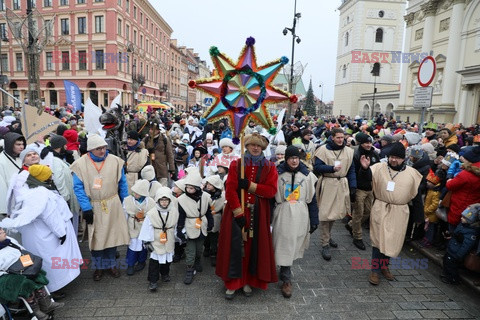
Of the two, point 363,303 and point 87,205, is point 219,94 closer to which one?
point 87,205

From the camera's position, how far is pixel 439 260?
A: 484 cm

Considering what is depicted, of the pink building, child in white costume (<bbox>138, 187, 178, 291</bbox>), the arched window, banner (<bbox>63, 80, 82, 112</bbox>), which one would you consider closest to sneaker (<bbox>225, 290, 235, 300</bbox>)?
child in white costume (<bbox>138, 187, 178, 291</bbox>)

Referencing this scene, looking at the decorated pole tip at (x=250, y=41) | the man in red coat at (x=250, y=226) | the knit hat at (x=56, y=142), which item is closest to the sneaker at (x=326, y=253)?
the man in red coat at (x=250, y=226)

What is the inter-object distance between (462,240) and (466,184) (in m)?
0.76

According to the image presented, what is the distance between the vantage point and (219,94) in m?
3.53

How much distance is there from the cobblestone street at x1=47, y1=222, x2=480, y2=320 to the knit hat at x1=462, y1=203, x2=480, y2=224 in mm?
1003

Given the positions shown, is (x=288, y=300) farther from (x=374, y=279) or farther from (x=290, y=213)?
(x=374, y=279)

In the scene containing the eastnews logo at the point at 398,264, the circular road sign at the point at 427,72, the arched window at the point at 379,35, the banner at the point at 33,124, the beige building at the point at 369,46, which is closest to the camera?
the eastnews logo at the point at 398,264

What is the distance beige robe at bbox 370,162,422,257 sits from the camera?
13.8 feet

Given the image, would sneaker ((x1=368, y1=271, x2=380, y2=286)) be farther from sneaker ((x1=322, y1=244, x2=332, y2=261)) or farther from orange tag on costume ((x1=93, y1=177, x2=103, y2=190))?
orange tag on costume ((x1=93, y1=177, x2=103, y2=190))

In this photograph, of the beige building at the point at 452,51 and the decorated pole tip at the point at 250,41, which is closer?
the decorated pole tip at the point at 250,41

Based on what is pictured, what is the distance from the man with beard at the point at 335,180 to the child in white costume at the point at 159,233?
2498mm

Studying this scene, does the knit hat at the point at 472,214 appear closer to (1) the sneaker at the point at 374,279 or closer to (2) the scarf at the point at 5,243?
(1) the sneaker at the point at 374,279

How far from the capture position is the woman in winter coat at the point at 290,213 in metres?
3.96
